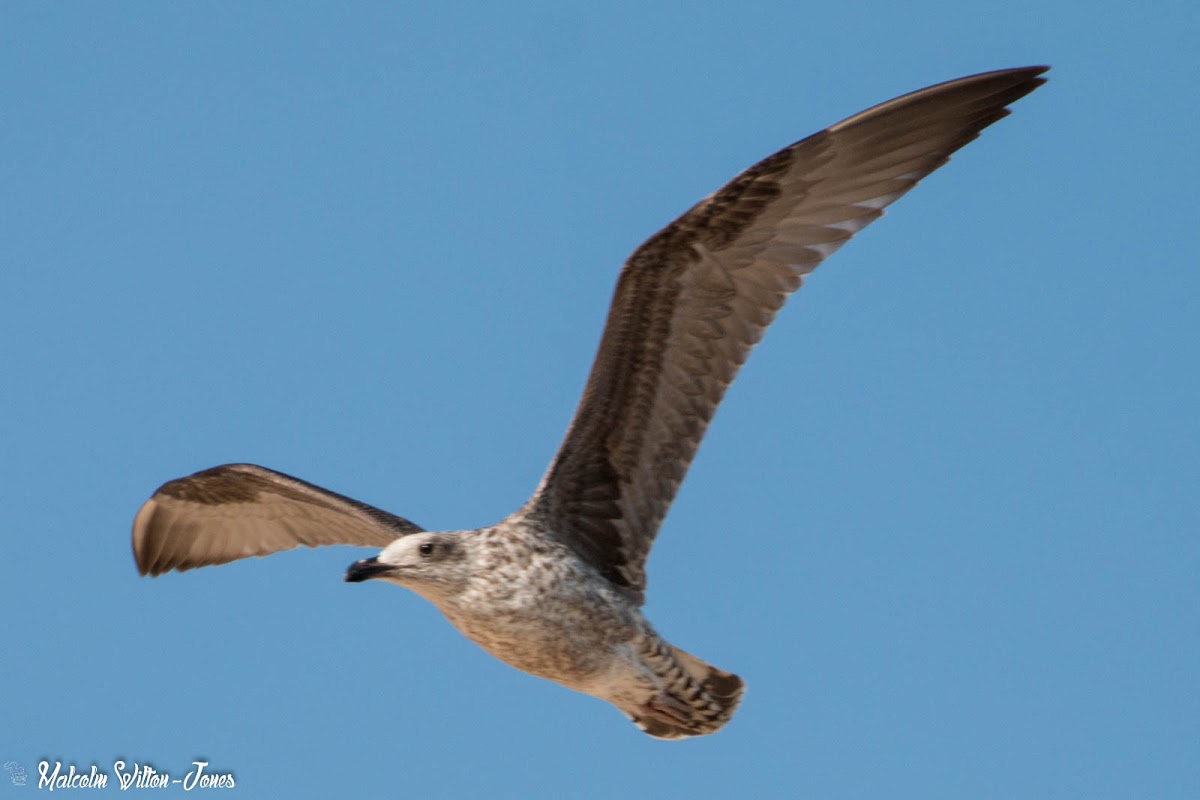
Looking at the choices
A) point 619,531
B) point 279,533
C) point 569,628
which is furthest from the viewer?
point 279,533

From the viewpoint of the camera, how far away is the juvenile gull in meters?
10.2

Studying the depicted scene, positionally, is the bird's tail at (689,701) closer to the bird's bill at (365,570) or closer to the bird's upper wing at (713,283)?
the bird's upper wing at (713,283)

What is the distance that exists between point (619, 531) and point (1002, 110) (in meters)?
3.53

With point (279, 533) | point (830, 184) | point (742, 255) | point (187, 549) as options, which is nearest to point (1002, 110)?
point (830, 184)

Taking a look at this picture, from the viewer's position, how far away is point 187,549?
13500 mm

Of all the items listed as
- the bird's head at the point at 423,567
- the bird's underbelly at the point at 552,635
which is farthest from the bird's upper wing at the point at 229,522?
the bird's underbelly at the point at 552,635

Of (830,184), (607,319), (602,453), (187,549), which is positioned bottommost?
(187,549)

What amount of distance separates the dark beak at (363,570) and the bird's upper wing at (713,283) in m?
1.05

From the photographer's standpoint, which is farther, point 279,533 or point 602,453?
point 279,533

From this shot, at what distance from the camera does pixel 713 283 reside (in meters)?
10.6

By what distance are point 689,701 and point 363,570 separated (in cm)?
232

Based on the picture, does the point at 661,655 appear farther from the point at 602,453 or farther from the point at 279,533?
the point at 279,533

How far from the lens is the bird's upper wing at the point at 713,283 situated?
10445 millimetres

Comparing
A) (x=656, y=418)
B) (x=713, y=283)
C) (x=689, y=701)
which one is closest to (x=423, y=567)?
(x=656, y=418)
